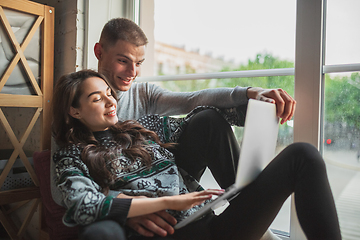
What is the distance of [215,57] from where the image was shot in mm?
1592

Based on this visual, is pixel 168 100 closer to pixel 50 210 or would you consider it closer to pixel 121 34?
pixel 121 34

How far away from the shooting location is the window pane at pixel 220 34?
136 centimetres

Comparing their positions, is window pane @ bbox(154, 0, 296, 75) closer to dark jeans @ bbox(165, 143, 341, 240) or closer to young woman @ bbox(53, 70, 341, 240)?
young woman @ bbox(53, 70, 341, 240)

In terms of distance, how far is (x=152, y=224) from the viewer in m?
0.82

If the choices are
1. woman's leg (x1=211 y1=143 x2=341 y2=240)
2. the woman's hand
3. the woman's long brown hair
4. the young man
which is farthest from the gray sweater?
the woman's hand

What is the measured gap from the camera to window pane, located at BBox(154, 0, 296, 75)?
4.46 ft

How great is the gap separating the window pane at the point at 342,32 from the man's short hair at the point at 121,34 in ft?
2.61

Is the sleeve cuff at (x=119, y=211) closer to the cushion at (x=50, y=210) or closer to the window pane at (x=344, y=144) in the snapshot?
the cushion at (x=50, y=210)

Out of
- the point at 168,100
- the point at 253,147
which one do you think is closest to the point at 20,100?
the point at 168,100

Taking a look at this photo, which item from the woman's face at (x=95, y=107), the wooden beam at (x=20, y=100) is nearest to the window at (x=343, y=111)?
the woman's face at (x=95, y=107)

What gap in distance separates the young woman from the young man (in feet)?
0.20

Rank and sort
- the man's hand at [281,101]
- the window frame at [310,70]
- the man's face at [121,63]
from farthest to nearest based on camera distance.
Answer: the man's face at [121,63] → the window frame at [310,70] → the man's hand at [281,101]

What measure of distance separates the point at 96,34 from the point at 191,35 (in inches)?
22.0

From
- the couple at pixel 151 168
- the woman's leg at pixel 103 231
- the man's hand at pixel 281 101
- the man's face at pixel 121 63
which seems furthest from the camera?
the man's face at pixel 121 63
